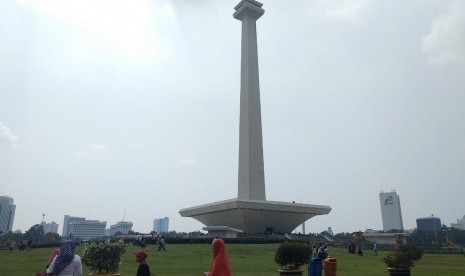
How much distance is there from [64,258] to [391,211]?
484 feet

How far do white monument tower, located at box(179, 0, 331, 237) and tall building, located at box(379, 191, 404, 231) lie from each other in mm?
100673

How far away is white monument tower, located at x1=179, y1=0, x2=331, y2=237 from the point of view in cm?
4175

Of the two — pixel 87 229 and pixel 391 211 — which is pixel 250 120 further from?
pixel 87 229

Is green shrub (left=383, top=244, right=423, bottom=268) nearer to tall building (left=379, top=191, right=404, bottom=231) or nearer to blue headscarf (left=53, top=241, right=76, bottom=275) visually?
blue headscarf (left=53, top=241, right=76, bottom=275)

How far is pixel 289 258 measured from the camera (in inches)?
484

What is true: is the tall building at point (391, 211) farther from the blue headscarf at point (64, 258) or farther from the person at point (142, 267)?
the blue headscarf at point (64, 258)

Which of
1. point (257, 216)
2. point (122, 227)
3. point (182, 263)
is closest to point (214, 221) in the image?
point (257, 216)

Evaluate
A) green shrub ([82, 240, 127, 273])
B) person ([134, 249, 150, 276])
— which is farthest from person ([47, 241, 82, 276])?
green shrub ([82, 240, 127, 273])

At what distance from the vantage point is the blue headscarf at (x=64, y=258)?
19.6 ft

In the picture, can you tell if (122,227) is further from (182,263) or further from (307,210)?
(182,263)

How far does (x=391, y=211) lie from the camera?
138875mm

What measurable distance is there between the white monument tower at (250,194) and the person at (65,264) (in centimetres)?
3380

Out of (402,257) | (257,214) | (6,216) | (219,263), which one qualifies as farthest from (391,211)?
(219,263)

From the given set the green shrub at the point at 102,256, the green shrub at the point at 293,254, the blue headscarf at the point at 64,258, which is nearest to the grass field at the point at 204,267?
the green shrub at the point at 293,254
